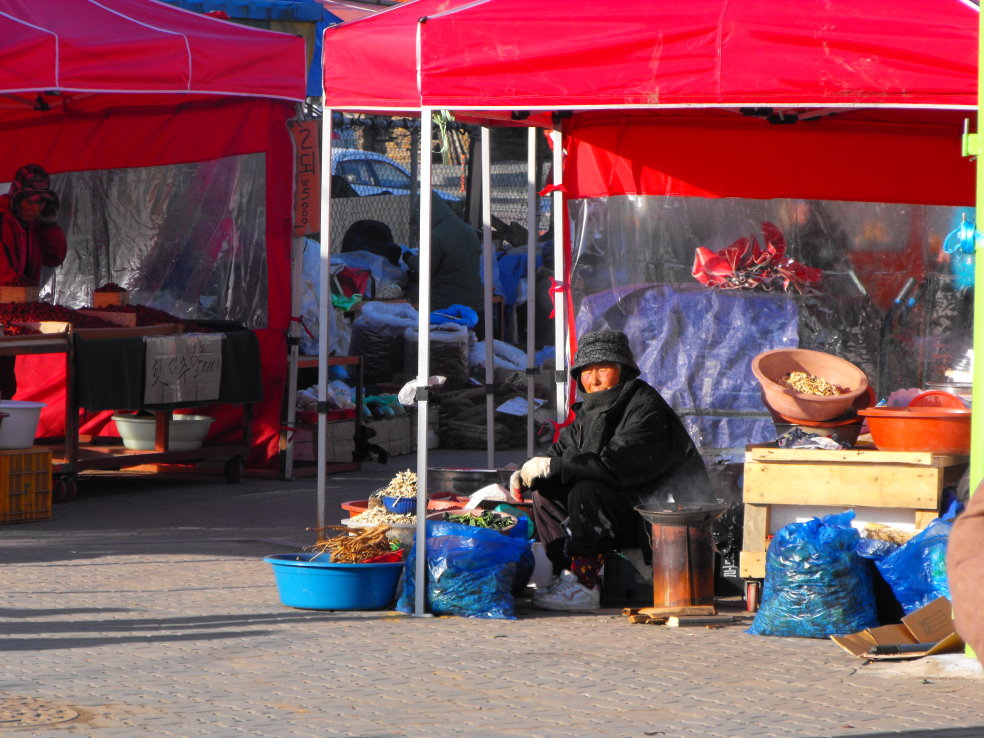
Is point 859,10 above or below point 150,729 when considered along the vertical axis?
above

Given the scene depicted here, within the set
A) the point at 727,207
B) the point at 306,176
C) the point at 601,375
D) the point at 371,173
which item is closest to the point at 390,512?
the point at 601,375

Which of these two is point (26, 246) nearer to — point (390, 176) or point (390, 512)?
point (390, 512)

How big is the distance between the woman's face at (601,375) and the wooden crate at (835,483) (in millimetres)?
813

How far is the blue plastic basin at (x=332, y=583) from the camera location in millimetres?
7094

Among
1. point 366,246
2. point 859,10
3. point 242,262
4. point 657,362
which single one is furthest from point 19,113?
point 859,10

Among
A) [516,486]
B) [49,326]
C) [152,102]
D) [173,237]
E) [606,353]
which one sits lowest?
[516,486]

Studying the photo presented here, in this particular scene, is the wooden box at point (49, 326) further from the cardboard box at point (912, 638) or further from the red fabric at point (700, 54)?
the cardboard box at point (912, 638)

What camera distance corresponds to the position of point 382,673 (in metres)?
5.93

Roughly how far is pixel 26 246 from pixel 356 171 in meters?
8.44

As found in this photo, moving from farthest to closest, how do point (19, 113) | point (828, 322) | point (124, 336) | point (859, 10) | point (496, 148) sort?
point (496, 148) < point (19, 113) < point (124, 336) < point (828, 322) < point (859, 10)

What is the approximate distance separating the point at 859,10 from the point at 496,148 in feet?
48.9

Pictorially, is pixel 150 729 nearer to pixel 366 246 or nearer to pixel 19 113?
pixel 19 113

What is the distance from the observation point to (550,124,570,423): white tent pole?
903 cm

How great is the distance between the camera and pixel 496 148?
21.3m
